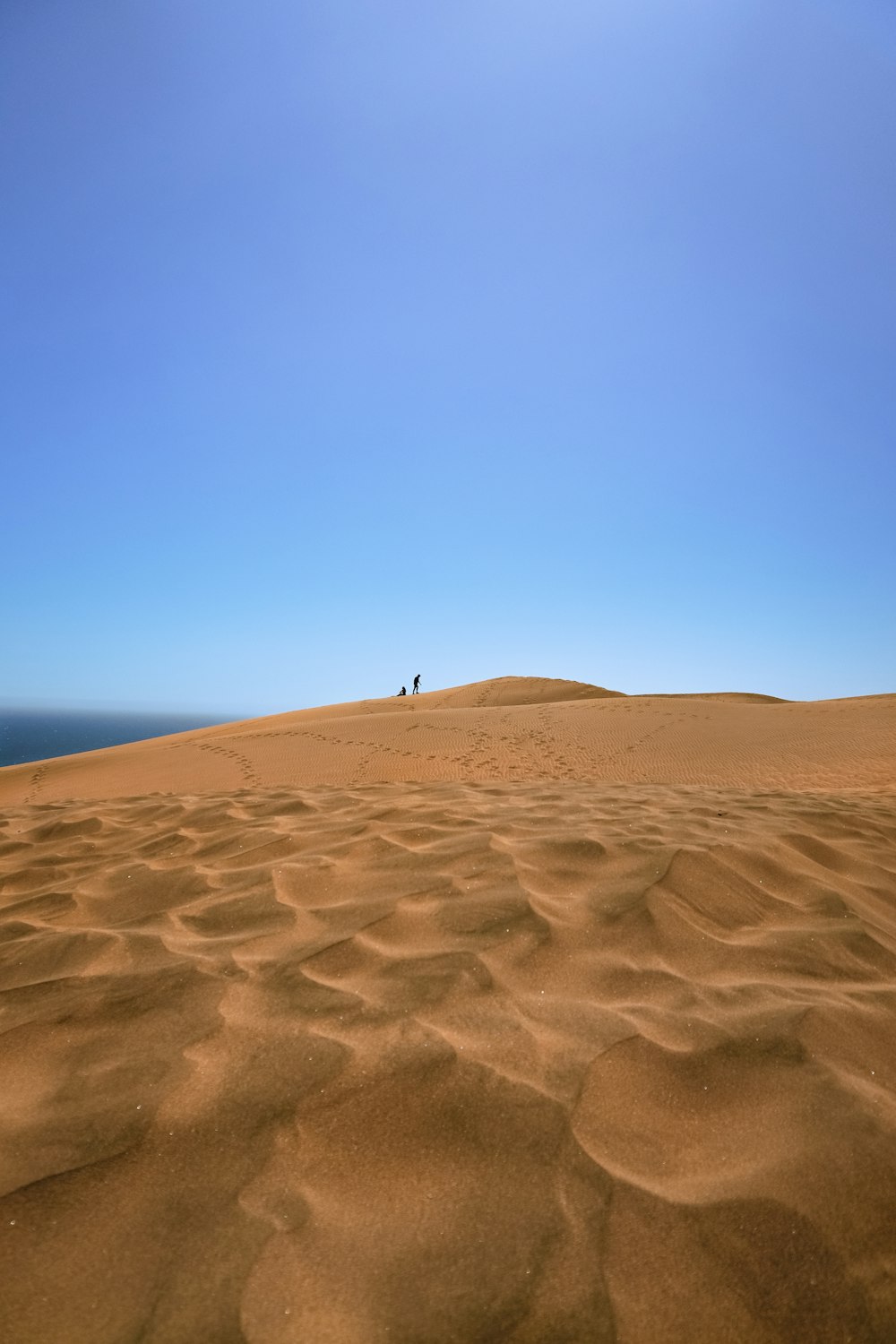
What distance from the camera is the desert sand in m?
1.20

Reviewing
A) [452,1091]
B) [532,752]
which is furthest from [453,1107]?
[532,752]

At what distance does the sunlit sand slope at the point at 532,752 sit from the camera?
33.1ft

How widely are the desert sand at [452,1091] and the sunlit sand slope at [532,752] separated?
6.00m

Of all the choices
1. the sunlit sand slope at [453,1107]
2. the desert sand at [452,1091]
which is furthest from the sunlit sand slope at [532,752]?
the sunlit sand slope at [453,1107]

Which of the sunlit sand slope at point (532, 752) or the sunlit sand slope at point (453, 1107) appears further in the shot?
the sunlit sand slope at point (532, 752)

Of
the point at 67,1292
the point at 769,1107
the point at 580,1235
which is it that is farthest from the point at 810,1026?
the point at 67,1292

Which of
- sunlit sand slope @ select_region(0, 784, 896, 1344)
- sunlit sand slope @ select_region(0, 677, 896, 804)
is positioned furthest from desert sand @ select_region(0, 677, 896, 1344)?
sunlit sand slope @ select_region(0, 677, 896, 804)

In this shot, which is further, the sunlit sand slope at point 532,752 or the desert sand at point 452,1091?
the sunlit sand slope at point 532,752

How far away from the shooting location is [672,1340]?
44.7 inches

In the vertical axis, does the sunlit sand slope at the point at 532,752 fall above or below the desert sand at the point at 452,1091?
above

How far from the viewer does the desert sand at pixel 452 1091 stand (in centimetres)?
120

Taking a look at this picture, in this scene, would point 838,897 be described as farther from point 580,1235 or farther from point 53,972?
point 53,972

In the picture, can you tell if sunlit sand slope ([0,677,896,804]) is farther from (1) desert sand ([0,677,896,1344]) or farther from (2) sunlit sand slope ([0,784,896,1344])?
(2) sunlit sand slope ([0,784,896,1344])

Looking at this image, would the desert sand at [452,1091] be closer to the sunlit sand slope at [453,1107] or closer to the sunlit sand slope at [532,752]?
the sunlit sand slope at [453,1107]
